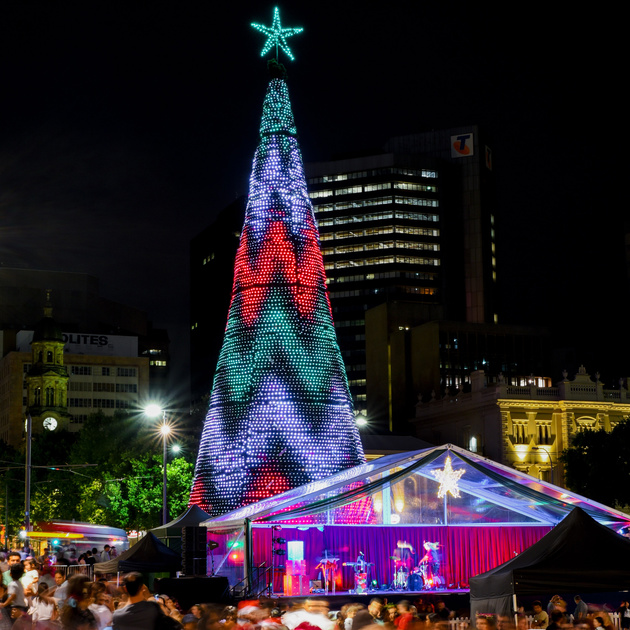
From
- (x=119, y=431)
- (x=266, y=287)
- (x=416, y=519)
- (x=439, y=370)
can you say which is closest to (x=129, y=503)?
(x=119, y=431)

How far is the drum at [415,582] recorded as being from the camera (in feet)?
112

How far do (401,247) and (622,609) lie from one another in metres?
140

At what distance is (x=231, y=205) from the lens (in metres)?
183

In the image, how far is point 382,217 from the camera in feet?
540

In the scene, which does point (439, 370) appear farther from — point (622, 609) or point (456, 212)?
point (622, 609)

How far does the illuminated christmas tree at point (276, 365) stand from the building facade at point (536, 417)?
4711 cm

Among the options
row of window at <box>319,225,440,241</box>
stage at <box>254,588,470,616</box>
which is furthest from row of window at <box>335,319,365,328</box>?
stage at <box>254,588,470,616</box>

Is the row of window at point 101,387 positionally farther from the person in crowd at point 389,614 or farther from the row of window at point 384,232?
the person in crowd at point 389,614

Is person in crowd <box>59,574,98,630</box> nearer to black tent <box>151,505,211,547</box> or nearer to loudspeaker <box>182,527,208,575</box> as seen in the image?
loudspeaker <box>182,527,208,575</box>

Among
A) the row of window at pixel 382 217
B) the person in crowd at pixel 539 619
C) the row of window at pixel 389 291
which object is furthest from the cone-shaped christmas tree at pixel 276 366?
the row of window at pixel 382 217

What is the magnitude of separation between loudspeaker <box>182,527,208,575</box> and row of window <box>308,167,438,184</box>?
134 metres

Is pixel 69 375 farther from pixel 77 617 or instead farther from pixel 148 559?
pixel 77 617

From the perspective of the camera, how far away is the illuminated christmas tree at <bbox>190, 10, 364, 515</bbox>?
39.9 m

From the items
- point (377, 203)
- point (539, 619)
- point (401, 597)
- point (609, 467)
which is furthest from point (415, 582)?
point (377, 203)
